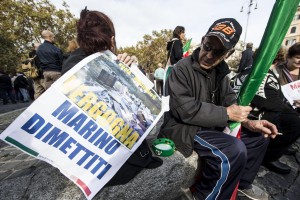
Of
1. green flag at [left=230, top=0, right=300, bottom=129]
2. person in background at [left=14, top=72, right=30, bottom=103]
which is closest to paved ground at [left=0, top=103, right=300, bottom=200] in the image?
green flag at [left=230, top=0, right=300, bottom=129]

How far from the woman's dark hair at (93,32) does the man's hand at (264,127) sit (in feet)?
4.90

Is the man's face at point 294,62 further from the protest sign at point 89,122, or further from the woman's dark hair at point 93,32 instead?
the woman's dark hair at point 93,32

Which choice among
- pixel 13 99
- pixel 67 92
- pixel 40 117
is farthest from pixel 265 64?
→ pixel 13 99

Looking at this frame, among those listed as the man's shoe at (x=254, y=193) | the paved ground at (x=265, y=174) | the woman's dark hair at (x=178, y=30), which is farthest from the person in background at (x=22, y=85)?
the man's shoe at (x=254, y=193)

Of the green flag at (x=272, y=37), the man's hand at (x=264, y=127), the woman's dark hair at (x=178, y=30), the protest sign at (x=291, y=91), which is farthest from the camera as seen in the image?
the woman's dark hair at (x=178, y=30)

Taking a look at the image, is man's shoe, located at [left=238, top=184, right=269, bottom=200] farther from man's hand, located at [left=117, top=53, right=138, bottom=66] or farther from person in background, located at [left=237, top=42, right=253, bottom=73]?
man's hand, located at [left=117, top=53, right=138, bottom=66]

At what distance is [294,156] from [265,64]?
103 inches

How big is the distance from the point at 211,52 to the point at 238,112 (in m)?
0.57

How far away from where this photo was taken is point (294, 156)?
10.3 ft

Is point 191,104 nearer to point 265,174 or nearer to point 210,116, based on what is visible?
point 210,116

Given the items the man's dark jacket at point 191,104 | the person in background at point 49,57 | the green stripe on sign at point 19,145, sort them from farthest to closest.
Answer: the person in background at point 49,57
the man's dark jacket at point 191,104
the green stripe on sign at point 19,145

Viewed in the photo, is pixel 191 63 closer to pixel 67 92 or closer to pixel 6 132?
pixel 67 92

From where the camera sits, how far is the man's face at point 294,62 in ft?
9.38

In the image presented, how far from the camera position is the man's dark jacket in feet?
5.29
